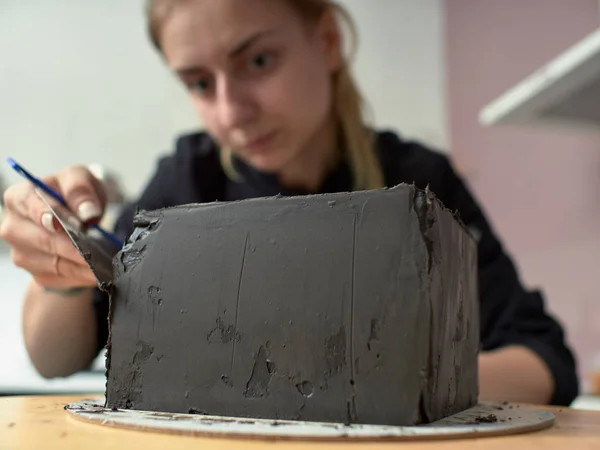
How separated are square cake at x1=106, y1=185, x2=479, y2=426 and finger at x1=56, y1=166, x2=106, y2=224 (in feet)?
0.50

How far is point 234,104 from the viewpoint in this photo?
0.95m

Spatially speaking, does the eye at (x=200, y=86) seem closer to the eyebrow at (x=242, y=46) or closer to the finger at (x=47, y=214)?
the eyebrow at (x=242, y=46)

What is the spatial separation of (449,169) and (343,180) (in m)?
0.22

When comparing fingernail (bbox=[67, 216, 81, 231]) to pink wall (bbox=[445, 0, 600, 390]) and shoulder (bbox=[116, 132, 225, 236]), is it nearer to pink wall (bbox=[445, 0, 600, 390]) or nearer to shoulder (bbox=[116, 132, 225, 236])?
shoulder (bbox=[116, 132, 225, 236])

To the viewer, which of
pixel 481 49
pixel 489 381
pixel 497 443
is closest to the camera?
pixel 497 443

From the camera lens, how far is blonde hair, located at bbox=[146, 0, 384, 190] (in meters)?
1.10

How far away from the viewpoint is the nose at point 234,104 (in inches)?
37.4

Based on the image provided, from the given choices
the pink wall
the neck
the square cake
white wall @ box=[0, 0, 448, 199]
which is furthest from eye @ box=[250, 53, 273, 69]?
the pink wall

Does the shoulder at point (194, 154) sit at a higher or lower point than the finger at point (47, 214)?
higher

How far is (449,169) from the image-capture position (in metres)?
1.23

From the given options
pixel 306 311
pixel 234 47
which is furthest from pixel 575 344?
pixel 306 311

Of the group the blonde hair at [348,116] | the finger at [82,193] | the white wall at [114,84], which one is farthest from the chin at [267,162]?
the white wall at [114,84]

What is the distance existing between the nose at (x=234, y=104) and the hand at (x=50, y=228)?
0.94ft

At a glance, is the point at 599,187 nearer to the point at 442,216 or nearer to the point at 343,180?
the point at 343,180
